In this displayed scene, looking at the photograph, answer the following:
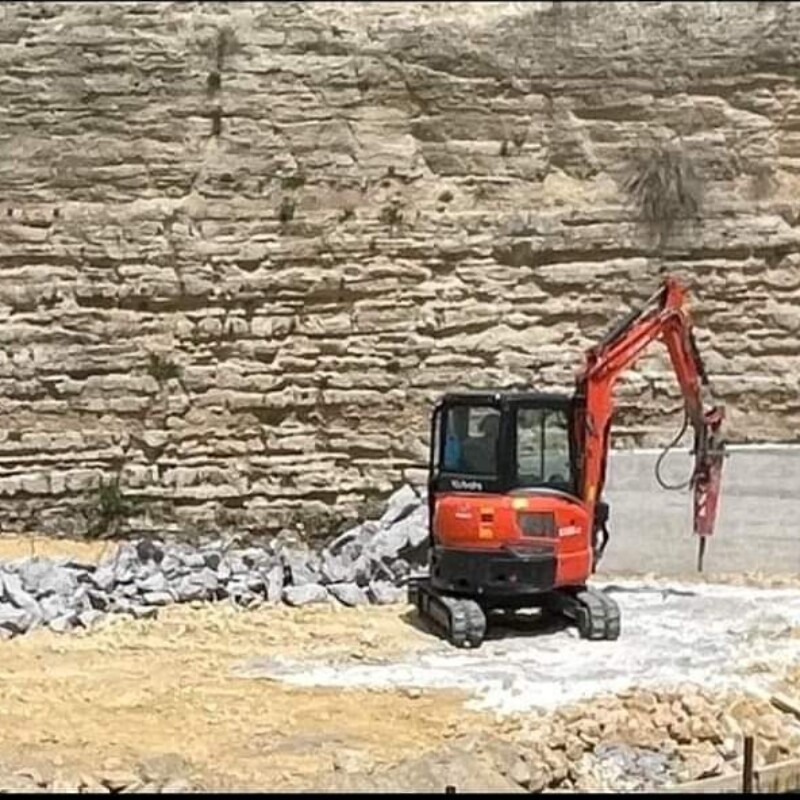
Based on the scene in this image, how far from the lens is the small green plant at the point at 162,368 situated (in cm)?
1675

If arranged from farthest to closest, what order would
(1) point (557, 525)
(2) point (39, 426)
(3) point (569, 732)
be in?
(2) point (39, 426)
(1) point (557, 525)
(3) point (569, 732)

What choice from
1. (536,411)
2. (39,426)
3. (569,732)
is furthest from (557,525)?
(39,426)

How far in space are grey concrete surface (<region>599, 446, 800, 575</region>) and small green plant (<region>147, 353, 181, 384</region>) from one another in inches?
184

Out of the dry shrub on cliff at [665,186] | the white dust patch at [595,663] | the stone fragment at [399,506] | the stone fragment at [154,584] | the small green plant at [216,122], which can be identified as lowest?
the stone fragment at [154,584]

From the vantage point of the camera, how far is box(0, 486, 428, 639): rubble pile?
13.8 m

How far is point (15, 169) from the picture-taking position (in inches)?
663

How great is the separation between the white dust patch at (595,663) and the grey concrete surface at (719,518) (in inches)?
72.3

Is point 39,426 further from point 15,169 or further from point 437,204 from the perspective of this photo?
point 437,204

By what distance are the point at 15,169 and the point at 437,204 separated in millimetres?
4509

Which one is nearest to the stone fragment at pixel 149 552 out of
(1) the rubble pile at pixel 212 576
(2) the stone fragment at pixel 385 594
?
(1) the rubble pile at pixel 212 576

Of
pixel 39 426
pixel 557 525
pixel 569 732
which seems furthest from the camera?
pixel 39 426

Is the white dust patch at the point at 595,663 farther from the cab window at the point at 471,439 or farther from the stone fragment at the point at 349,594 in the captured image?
the stone fragment at the point at 349,594

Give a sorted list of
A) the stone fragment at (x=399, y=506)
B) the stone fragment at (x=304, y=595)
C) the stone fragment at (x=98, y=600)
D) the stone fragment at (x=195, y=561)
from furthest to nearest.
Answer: the stone fragment at (x=399, y=506), the stone fragment at (x=195, y=561), the stone fragment at (x=304, y=595), the stone fragment at (x=98, y=600)

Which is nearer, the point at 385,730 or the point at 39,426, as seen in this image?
the point at 385,730
